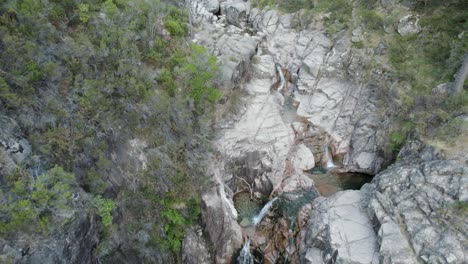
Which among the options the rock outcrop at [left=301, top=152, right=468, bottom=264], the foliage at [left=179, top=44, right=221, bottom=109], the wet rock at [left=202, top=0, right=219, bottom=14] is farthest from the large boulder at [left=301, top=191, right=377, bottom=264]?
the wet rock at [left=202, top=0, right=219, bottom=14]

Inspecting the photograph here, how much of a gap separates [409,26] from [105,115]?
77.8ft

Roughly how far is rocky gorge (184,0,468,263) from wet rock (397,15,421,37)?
2.94 meters

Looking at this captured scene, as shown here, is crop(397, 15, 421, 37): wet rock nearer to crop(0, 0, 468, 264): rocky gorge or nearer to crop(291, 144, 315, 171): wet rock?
crop(0, 0, 468, 264): rocky gorge

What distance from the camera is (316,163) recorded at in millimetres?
22531

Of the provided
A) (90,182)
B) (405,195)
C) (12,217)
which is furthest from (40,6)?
(405,195)

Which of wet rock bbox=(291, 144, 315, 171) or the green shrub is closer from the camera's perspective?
the green shrub

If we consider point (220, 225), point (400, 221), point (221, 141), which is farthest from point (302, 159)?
point (400, 221)

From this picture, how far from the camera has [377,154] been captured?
21328mm

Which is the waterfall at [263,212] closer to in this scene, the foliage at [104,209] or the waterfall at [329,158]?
the waterfall at [329,158]

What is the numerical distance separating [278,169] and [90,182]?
39.7 feet

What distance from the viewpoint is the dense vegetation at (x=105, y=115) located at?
1165cm

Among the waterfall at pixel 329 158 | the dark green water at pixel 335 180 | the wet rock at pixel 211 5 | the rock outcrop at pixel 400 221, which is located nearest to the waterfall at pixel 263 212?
the rock outcrop at pixel 400 221

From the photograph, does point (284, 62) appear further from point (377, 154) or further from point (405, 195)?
point (405, 195)

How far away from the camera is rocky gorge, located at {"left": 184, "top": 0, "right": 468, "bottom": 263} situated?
14258 millimetres
